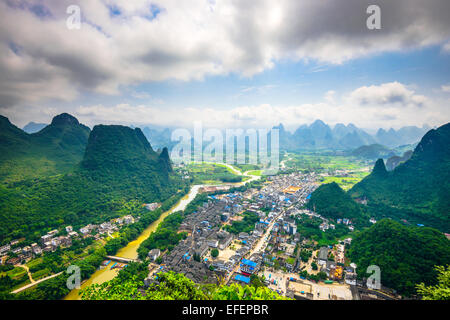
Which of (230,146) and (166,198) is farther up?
(230,146)

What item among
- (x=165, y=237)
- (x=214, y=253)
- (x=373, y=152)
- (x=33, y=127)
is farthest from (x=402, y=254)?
(x=33, y=127)

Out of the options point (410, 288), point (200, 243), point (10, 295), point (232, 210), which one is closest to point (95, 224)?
point (10, 295)

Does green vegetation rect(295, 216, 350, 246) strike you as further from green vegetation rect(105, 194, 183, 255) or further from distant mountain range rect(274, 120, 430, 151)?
distant mountain range rect(274, 120, 430, 151)

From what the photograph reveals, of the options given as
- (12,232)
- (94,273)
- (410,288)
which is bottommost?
(94,273)

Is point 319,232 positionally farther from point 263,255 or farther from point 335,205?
point 263,255

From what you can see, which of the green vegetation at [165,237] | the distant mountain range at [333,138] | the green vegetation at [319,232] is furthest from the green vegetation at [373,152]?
the green vegetation at [165,237]

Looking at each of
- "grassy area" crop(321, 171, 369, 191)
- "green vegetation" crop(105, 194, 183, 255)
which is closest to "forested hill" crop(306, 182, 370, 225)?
"grassy area" crop(321, 171, 369, 191)
